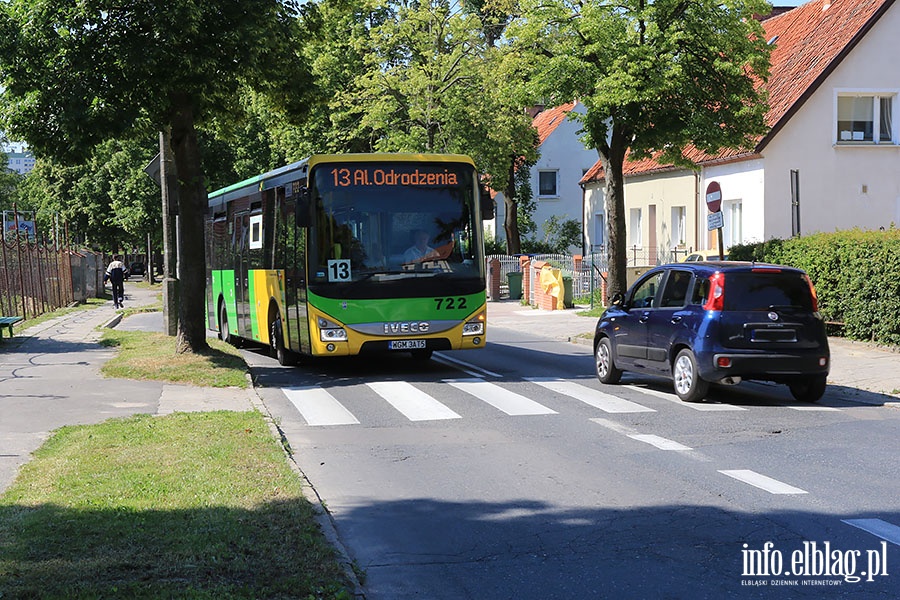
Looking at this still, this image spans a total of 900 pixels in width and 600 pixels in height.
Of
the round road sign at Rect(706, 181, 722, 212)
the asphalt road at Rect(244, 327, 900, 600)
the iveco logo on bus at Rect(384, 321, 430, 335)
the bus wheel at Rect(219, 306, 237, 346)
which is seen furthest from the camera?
the bus wheel at Rect(219, 306, 237, 346)

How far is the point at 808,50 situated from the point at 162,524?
31.3 meters

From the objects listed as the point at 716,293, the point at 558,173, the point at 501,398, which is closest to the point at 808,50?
the point at 716,293

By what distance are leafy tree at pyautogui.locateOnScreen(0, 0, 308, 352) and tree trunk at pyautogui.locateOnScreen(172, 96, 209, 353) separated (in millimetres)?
589

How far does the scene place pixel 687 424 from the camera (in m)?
11.9

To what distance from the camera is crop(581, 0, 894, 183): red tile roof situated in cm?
3192

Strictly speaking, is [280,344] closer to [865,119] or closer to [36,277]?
[36,277]

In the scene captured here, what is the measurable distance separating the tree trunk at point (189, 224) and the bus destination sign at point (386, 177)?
264 cm

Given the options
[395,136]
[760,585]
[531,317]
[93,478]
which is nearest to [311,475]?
[93,478]

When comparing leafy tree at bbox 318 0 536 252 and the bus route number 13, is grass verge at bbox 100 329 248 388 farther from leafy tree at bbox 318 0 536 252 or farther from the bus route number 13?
leafy tree at bbox 318 0 536 252

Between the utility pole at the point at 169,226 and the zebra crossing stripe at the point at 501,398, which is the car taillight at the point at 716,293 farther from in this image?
the utility pole at the point at 169,226

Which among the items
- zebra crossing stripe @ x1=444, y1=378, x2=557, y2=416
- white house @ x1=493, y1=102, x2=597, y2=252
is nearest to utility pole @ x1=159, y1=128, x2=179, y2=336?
zebra crossing stripe @ x1=444, y1=378, x2=557, y2=416

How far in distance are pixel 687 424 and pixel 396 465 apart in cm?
367

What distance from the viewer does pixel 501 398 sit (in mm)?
14219

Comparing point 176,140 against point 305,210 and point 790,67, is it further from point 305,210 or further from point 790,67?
point 790,67
